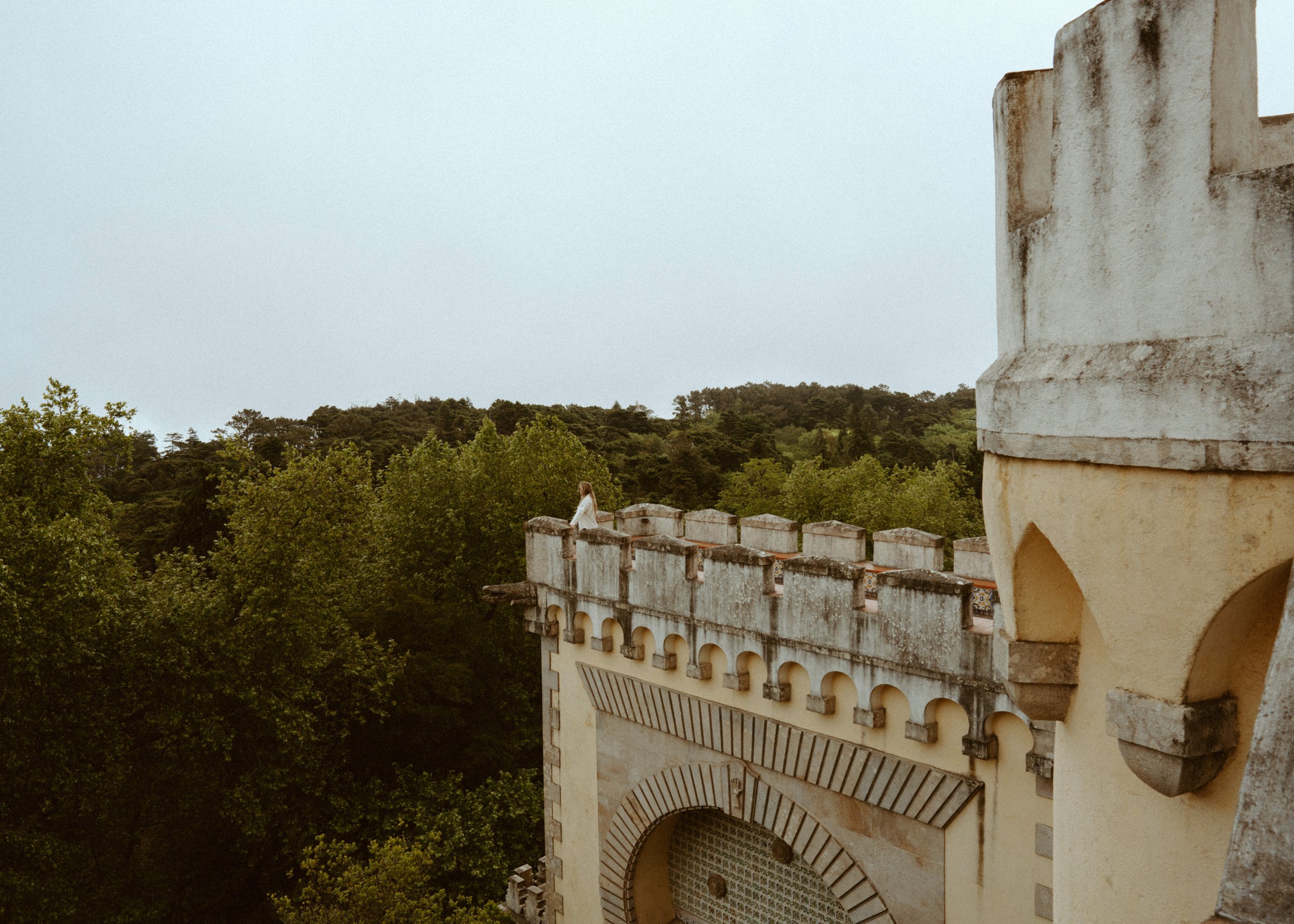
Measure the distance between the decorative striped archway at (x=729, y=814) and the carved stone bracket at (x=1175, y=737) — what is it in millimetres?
6081

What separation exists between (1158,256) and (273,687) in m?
16.2

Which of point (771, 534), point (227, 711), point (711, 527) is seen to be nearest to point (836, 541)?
point (771, 534)

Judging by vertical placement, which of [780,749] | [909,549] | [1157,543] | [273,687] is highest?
[1157,543]

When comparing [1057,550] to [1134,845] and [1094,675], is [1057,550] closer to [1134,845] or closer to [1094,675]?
[1094,675]

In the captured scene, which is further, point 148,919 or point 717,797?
point 148,919

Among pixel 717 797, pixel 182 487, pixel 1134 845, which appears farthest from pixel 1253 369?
pixel 182 487

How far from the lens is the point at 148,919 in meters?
13.9

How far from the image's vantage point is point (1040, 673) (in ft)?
11.0

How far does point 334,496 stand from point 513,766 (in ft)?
26.7

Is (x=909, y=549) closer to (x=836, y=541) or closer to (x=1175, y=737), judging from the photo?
(x=836, y=541)

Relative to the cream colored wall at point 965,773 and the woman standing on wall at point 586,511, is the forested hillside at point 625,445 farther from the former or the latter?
the cream colored wall at point 965,773

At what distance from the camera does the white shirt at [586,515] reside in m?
11.4

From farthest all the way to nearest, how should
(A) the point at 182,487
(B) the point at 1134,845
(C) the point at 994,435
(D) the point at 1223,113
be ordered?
1. (A) the point at 182,487
2. (C) the point at 994,435
3. (B) the point at 1134,845
4. (D) the point at 1223,113

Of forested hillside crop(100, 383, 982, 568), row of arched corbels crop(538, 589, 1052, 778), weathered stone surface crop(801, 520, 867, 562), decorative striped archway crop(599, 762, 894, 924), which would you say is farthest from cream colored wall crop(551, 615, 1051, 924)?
forested hillside crop(100, 383, 982, 568)
